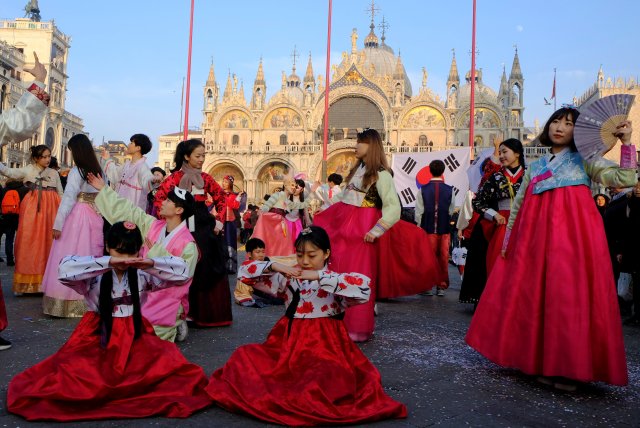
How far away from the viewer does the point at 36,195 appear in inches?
243

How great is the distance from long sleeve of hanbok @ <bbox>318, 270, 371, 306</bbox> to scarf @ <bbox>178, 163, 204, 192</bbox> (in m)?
2.28

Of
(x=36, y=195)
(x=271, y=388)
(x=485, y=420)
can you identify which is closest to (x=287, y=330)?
(x=271, y=388)

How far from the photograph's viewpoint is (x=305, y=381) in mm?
2461

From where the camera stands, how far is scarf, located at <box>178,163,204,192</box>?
4550mm

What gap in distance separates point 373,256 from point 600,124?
6.46 ft

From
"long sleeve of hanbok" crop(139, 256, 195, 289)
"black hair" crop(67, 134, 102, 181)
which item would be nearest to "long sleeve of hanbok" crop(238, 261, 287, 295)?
"long sleeve of hanbok" crop(139, 256, 195, 289)

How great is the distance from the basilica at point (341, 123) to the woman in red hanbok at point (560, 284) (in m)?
35.6

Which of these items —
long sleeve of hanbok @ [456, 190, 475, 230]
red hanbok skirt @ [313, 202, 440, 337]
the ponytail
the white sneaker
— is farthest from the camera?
Result: long sleeve of hanbok @ [456, 190, 475, 230]

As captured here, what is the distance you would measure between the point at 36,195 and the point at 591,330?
5786mm

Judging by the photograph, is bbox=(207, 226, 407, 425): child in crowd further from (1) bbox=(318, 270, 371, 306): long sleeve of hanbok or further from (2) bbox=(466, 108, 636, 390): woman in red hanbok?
(2) bbox=(466, 108, 636, 390): woman in red hanbok

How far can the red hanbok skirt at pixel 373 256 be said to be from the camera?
417 cm

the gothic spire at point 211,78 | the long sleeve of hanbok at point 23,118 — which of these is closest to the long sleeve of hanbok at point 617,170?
the long sleeve of hanbok at point 23,118

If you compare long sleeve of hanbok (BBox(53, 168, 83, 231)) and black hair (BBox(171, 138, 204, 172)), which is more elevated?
black hair (BBox(171, 138, 204, 172))

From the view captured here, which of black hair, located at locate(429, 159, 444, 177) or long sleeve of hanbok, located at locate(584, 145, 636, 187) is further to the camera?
black hair, located at locate(429, 159, 444, 177)
